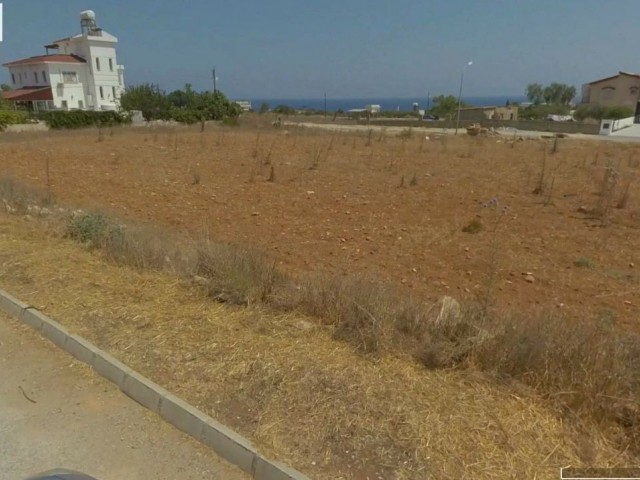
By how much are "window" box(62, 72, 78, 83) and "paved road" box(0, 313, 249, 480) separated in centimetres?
6948

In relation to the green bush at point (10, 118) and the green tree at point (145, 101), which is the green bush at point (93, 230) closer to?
the green bush at point (10, 118)

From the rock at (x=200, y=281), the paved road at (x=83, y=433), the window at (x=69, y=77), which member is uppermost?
the window at (x=69, y=77)

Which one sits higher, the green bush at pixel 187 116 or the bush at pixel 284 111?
the bush at pixel 284 111

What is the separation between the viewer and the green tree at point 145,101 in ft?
157

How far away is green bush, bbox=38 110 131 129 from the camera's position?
33.3 meters

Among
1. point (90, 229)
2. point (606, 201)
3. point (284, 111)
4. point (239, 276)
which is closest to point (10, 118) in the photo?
point (90, 229)

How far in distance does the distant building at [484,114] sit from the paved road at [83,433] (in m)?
68.2

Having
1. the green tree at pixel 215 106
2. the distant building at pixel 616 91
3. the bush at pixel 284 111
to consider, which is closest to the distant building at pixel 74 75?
the green tree at pixel 215 106

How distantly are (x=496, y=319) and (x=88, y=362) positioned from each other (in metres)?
3.28

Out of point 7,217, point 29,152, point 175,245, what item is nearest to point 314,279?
point 175,245

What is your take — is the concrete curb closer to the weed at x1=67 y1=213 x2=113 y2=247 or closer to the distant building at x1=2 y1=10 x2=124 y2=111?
the weed at x1=67 y1=213 x2=113 y2=247

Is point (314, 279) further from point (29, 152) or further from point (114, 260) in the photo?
point (29, 152)

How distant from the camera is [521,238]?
8023mm

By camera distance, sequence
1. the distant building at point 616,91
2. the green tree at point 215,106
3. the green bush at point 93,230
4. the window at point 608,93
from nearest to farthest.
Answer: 1. the green bush at point 93,230
2. the green tree at point 215,106
3. the distant building at point 616,91
4. the window at point 608,93
